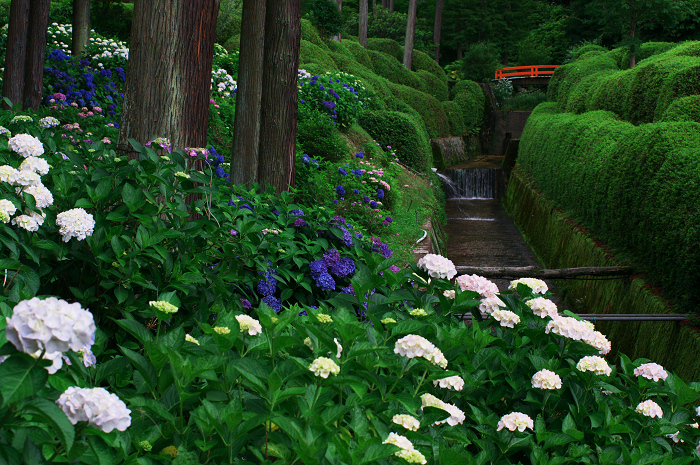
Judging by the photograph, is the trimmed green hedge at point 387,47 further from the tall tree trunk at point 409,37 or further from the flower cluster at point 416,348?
the flower cluster at point 416,348

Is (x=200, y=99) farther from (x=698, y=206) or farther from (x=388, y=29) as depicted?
(x=388, y=29)

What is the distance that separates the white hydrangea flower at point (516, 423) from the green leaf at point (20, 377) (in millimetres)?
1230

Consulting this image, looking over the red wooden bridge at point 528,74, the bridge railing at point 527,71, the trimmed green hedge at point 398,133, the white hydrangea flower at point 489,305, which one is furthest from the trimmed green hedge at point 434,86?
the white hydrangea flower at point 489,305

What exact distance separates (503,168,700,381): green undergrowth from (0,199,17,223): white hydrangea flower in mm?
2740

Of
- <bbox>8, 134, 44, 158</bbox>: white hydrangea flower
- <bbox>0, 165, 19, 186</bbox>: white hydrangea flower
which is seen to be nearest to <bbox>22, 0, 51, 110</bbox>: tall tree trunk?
<bbox>8, 134, 44, 158</bbox>: white hydrangea flower

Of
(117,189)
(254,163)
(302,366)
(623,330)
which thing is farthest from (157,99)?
(623,330)

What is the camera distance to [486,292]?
2113 mm

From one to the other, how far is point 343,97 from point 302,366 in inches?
361

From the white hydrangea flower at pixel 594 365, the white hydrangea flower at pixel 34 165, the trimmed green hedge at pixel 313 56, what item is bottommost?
the white hydrangea flower at pixel 594 365

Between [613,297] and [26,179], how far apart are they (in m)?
6.06

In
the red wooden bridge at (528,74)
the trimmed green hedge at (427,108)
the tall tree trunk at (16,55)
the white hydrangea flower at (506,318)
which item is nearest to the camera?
the white hydrangea flower at (506,318)

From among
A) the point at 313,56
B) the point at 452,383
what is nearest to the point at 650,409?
the point at 452,383

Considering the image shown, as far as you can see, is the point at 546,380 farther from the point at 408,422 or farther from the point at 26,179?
the point at 26,179

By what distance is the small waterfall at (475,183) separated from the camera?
695 inches
